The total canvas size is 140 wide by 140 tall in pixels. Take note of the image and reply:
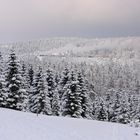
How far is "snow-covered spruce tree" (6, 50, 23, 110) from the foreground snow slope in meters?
8.18

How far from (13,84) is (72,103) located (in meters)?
6.96

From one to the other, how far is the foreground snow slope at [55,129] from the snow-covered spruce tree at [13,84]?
322 inches

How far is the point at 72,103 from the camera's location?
3425 centimetres

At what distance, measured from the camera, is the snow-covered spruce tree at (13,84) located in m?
32.0

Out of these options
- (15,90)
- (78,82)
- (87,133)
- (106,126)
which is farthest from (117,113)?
(87,133)

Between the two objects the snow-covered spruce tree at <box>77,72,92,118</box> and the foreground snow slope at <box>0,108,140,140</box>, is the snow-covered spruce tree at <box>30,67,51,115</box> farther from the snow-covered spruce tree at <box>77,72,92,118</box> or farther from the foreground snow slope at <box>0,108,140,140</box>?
the foreground snow slope at <box>0,108,140,140</box>

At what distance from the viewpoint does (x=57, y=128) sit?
20203mm

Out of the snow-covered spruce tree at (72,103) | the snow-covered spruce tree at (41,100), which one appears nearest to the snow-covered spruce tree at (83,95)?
the snow-covered spruce tree at (72,103)

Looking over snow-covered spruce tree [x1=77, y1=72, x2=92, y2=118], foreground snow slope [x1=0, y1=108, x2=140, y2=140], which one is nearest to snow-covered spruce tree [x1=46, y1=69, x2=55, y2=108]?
snow-covered spruce tree [x1=77, y1=72, x2=92, y2=118]

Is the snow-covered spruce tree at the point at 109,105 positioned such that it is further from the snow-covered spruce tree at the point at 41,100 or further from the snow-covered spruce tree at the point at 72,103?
the snow-covered spruce tree at the point at 41,100

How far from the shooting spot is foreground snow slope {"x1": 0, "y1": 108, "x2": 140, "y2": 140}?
17.8m

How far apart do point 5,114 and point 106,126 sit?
757 cm

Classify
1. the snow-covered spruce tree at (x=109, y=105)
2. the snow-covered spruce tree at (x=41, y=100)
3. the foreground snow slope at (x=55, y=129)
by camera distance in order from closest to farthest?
1. the foreground snow slope at (x=55, y=129)
2. the snow-covered spruce tree at (x=41, y=100)
3. the snow-covered spruce tree at (x=109, y=105)

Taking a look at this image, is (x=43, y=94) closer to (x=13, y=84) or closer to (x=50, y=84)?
(x=50, y=84)
